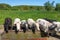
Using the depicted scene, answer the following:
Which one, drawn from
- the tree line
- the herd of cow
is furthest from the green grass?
the tree line

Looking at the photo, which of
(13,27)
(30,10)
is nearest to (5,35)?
(13,27)

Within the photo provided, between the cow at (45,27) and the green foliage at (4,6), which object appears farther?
the green foliage at (4,6)

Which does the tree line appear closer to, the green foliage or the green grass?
the green foliage

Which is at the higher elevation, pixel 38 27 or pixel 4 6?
pixel 4 6

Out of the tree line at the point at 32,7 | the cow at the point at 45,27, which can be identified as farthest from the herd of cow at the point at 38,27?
the tree line at the point at 32,7

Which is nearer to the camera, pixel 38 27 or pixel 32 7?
pixel 38 27

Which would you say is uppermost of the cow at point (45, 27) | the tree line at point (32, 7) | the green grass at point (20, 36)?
the tree line at point (32, 7)

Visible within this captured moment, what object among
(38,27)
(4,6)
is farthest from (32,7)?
(38,27)

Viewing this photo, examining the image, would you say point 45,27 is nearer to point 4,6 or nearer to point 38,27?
point 38,27

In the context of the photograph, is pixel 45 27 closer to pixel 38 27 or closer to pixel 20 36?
pixel 38 27

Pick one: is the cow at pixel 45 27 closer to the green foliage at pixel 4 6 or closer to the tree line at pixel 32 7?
the tree line at pixel 32 7

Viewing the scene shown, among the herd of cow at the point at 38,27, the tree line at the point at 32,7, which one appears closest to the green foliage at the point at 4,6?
the tree line at the point at 32,7

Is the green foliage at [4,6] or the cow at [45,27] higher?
the green foliage at [4,6]

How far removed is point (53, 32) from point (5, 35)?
389 millimetres
